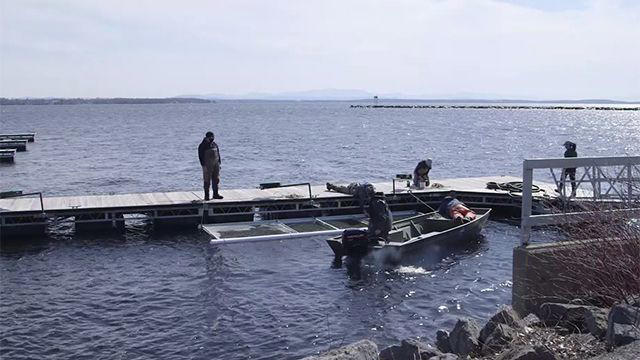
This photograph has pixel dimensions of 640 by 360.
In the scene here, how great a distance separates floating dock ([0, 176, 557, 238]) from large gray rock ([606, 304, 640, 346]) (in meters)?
12.7

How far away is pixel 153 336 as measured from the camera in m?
11.7

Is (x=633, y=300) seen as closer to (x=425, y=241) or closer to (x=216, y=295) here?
(x=216, y=295)

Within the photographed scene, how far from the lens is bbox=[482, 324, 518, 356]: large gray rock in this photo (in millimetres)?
8145

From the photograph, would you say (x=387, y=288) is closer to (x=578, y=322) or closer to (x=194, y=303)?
(x=194, y=303)

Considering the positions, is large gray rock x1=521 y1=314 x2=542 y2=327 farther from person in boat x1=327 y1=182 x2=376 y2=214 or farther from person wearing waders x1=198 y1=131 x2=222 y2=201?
person wearing waders x1=198 y1=131 x2=222 y2=201

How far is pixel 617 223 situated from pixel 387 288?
7812 mm

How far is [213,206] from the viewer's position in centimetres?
2080

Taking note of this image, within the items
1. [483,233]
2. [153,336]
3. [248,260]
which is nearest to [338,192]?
[483,233]

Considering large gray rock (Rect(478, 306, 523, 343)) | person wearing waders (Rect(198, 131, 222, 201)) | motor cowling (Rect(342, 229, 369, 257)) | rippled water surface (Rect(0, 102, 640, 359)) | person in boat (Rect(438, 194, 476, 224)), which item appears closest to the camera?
large gray rock (Rect(478, 306, 523, 343))

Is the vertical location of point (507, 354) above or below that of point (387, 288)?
above

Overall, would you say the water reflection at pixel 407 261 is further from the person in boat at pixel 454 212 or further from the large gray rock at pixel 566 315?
the large gray rock at pixel 566 315

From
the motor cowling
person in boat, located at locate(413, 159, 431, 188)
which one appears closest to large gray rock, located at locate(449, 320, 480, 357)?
the motor cowling

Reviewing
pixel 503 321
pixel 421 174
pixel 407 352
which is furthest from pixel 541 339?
pixel 421 174

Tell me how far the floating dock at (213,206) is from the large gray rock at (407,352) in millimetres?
10813
